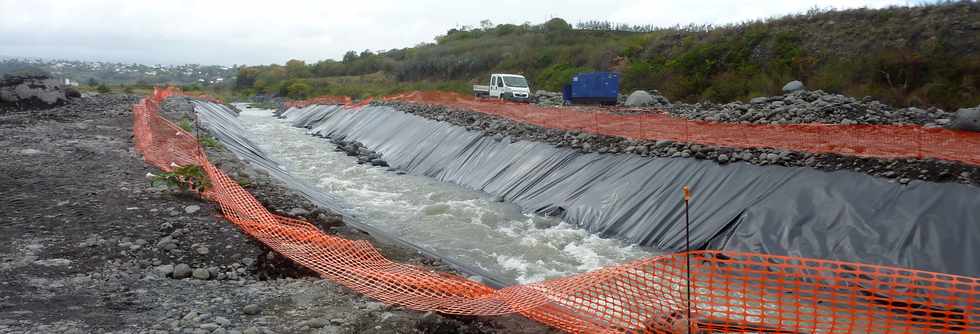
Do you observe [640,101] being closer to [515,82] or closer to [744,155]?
[515,82]

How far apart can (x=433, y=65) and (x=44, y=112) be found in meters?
41.8

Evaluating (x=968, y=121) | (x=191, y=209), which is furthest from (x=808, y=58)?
(x=191, y=209)

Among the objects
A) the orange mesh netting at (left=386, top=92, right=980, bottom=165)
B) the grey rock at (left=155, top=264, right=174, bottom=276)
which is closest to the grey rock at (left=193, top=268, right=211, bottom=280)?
the grey rock at (left=155, top=264, right=174, bottom=276)

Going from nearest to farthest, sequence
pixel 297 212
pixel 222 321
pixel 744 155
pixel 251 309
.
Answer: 1. pixel 222 321
2. pixel 251 309
3. pixel 297 212
4. pixel 744 155

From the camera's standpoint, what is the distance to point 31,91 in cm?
2419

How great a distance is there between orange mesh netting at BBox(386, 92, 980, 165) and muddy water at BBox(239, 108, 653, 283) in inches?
130

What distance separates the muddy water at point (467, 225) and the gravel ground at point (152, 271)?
1918 millimetres

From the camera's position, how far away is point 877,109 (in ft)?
48.7

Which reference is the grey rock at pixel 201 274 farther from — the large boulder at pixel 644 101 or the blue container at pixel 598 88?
the blue container at pixel 598 88

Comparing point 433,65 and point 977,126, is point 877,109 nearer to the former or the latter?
point 977,126

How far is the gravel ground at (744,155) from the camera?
8.18 m

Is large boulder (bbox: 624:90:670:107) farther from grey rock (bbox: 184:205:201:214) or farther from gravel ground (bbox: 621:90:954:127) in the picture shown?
grey rock (bbox: 184:205:201:214)

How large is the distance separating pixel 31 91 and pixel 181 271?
23.7 metres

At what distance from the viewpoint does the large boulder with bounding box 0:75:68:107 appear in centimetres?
2328
